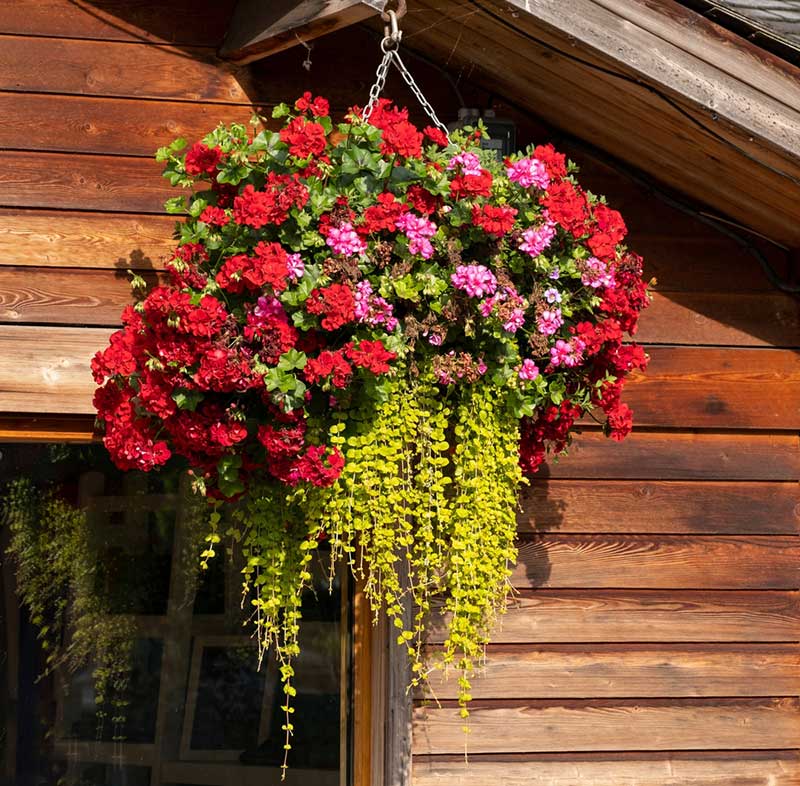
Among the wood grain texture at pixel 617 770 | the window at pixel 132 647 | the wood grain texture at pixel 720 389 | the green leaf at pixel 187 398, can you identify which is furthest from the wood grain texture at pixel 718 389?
the green leaf at pixel 187 398

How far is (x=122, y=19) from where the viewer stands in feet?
10.1

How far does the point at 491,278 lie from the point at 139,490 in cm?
137

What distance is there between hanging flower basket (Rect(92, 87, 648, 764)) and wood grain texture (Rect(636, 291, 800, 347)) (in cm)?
59

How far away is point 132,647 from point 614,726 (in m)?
1.40

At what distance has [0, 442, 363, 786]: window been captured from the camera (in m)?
3.21

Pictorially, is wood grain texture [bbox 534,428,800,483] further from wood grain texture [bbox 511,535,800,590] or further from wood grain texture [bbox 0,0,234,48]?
wood grain texture [bbox 0,0,234,48]

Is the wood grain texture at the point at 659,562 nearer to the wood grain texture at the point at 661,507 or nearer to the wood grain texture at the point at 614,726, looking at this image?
the wood grain texture at the point at 661,507

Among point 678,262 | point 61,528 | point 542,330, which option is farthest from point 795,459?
point 61,528

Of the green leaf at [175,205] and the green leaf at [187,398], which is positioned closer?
the green leaf at [187,398]

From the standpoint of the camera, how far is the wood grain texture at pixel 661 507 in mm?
3133

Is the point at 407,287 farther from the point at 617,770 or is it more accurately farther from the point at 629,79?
the point at 617,770

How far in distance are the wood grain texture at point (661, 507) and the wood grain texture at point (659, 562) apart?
0.03 m

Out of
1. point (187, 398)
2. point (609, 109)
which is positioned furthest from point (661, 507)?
point (187, 398)

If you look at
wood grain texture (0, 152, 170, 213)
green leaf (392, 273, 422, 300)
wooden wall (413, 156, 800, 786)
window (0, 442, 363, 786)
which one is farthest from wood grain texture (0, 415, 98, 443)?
wooden wall (413, 156, 800, 786)
